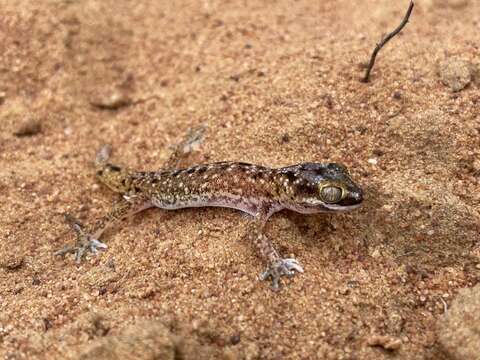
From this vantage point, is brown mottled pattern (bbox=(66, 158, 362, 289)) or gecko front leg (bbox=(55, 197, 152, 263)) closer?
brown mottled pattern (bbox=(66, 158, 362, 289))

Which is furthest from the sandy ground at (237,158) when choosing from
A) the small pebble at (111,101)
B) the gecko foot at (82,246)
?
the gecko foot at (82,246)

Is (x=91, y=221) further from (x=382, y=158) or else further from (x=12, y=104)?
(x=382, y=158)

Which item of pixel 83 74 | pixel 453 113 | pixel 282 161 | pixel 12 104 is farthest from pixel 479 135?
pixel 12 104

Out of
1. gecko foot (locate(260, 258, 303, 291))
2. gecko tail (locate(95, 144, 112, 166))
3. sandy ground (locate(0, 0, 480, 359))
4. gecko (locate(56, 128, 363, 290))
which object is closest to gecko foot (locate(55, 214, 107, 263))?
gecko (locate(56, 128, 363, 290))

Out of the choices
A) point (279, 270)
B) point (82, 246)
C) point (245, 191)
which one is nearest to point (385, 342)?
point (279, 270)

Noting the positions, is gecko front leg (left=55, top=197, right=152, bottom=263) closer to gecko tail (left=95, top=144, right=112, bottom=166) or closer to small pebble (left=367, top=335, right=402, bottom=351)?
gecko tail (left=95, top=144, right=112, bottom=166)

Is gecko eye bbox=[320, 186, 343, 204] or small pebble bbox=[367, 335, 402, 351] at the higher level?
gecko eye bbox=[320, 186, 343, 204]

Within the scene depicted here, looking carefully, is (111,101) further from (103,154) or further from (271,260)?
(271,260)
